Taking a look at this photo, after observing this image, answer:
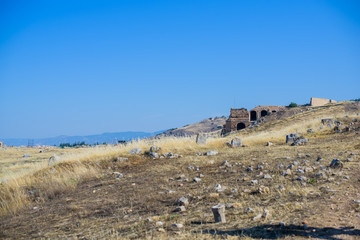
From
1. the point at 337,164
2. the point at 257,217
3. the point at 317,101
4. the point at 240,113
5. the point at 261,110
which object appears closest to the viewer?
the point at 257,217

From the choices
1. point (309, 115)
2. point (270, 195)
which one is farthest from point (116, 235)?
point (309, 115)

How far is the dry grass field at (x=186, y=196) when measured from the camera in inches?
162

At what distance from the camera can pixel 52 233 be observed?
17.0 feet

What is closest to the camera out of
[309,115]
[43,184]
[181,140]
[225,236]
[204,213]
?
[225,236]

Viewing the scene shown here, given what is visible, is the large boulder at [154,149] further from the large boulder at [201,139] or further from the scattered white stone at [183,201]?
the scattered white stone at [183,201]

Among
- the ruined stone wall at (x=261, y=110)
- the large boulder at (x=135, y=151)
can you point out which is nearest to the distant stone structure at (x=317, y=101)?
the ruined stone wall at (x=261, y=110)

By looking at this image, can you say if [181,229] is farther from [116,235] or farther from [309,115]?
[309,115]

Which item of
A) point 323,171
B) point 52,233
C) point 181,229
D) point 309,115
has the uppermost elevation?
point 309,115

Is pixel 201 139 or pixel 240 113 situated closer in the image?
pixel 201 139

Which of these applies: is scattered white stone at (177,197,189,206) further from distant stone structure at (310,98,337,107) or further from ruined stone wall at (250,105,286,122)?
distant stone structure at (310,98,337,107)

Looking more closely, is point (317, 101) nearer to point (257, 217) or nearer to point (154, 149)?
point (154, 149)

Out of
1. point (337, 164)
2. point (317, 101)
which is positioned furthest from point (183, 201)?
point (317, 101)

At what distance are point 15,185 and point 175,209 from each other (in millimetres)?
6363

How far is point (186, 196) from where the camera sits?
6062 mm
